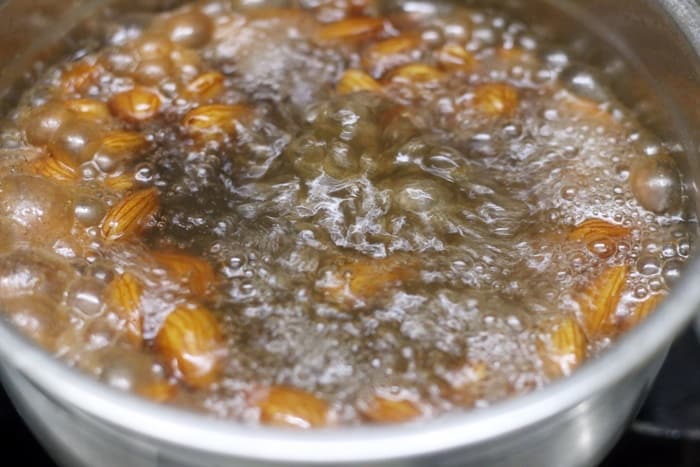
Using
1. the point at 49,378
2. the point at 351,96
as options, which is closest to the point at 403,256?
the point at 351,96

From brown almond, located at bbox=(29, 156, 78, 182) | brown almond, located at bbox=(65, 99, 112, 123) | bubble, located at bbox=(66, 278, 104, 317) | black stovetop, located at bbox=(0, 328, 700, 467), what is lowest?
black stovetop, located at bbox=(0, 328, 700, 467)

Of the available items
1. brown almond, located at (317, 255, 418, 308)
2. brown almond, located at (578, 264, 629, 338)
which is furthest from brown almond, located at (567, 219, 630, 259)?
brown almond, located at (317, 255, 418, 308)

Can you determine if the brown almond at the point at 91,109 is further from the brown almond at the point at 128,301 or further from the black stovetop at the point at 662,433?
the black stovetop at the point at 662,433

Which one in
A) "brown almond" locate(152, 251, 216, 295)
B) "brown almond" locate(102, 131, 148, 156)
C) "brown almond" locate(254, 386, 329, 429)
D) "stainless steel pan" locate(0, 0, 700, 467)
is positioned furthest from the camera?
"brown almond" locate(102, 131, 148, 156)

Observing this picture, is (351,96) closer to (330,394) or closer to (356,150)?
(356,150)

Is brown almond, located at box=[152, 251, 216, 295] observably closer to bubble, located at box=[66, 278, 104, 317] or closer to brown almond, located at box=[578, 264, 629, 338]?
bubble, located at box=[66, 278, 104, 317]

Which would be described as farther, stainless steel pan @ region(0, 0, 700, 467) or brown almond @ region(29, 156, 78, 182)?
brown almond @ region(29, 156, 78, 182)

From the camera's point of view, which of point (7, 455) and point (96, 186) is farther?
point (7, 455)
